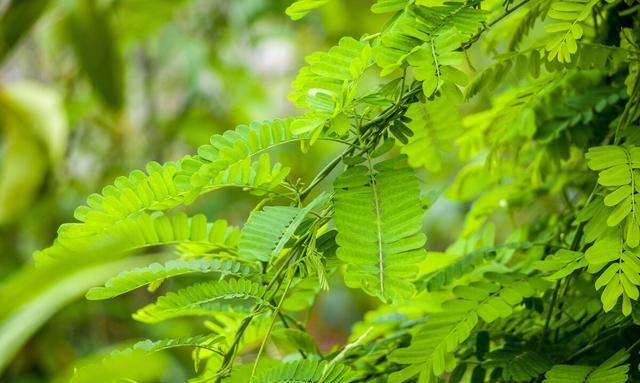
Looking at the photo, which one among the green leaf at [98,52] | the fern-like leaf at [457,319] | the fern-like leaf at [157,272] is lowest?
the fern-like leaf at [457,319]

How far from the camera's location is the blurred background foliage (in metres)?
1.49

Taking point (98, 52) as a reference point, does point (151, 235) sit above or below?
below

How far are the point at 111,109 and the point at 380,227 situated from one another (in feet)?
3.88

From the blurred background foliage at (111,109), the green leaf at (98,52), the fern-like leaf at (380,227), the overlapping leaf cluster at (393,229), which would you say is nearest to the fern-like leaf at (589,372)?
the overlapping leaf cluster at (393,229)

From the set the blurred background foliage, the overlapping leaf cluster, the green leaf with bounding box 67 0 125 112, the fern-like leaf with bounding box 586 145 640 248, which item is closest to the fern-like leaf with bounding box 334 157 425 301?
the overlapping leaf cluster

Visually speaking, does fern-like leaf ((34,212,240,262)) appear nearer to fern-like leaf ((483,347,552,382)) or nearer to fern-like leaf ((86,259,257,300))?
fern-like leaf ((86,259,257,300))

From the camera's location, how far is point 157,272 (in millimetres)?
464

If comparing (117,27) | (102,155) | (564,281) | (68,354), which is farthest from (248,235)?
(102,155)

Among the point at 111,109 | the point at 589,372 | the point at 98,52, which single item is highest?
the point at 98,52

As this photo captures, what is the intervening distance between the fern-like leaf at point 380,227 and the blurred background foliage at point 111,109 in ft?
2.40

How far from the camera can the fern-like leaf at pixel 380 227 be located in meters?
0.41

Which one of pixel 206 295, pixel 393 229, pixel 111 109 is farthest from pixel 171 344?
pixel 111 109

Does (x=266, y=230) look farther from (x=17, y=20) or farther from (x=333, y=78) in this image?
(x=17, y=20)

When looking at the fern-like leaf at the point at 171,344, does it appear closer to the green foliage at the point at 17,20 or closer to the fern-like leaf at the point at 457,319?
the fern-like leaf at the point at 457,319
